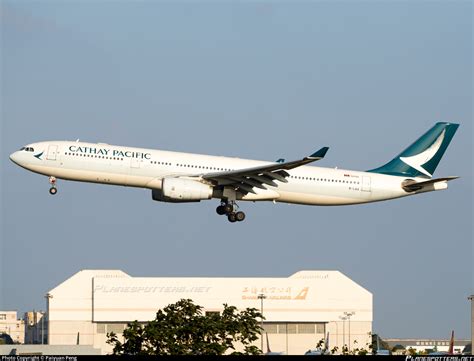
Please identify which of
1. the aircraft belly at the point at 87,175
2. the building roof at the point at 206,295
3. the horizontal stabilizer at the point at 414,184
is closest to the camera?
the aircraft belly at the point at 87,175

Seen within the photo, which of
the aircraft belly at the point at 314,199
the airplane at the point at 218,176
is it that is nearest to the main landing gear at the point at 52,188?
the airplane at the point at 218,176

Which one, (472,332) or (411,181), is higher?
(411,181)

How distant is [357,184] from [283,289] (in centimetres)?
3418

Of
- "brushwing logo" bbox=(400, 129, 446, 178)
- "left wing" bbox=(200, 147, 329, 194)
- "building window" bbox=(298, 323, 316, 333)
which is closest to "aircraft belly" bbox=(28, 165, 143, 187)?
"left wing" bbox=(200, 147, 329, 194)

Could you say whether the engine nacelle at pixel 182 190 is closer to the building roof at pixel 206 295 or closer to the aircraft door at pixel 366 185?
the aircraft door at pixel 366 185

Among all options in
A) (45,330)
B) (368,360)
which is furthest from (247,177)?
(45,330)

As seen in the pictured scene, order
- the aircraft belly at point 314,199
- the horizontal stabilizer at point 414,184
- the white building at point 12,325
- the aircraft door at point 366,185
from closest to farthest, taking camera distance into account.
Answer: the aircraft belly at point 314,199 → the horizontal stabilizer at point 414,184 → the aircraft door at point 366,185 → the white building at point 12,325

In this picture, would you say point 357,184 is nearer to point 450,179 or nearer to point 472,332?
point 450,179

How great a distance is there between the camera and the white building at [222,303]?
92.3 meters

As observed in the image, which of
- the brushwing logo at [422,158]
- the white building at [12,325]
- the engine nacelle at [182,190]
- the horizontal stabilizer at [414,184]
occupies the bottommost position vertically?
the white building at [12,325]

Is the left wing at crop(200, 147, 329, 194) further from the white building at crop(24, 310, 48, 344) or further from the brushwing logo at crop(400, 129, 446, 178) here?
the white building at crop(24, 310, 48, 344)

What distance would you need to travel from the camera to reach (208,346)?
52.0m

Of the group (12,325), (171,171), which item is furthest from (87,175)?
(12,325)

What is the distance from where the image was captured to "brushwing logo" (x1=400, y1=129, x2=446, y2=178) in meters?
66.1
